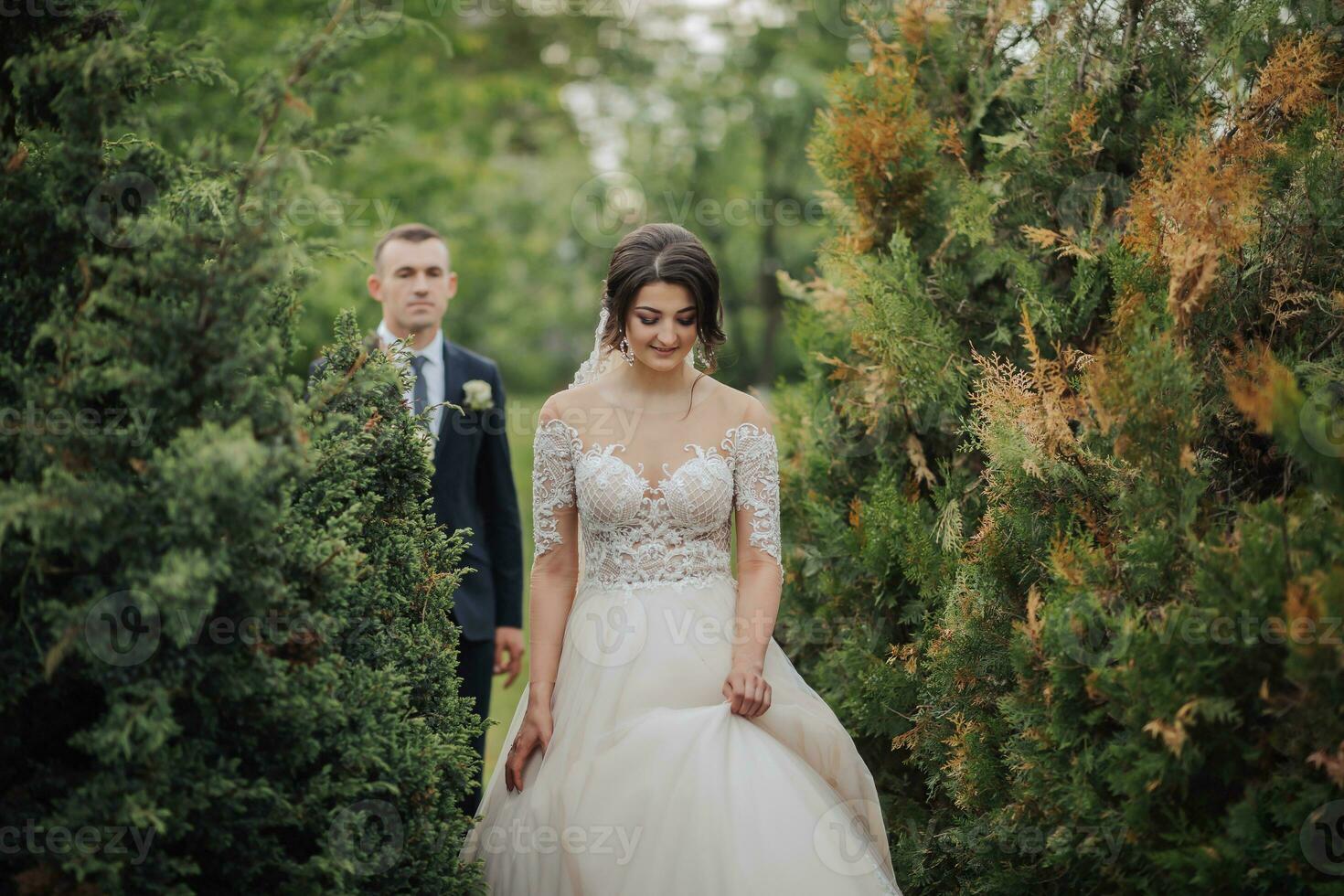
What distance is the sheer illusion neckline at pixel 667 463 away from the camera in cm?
421

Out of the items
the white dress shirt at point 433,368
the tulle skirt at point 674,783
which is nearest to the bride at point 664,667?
the tulle skirt at point 674,783

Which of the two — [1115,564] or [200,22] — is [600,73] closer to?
[200,22]

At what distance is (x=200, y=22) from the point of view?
1096cm

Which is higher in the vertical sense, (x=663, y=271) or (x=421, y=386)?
(x=421, y=386)

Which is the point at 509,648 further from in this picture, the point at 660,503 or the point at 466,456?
the point at 660,503

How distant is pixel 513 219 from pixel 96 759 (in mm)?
25596

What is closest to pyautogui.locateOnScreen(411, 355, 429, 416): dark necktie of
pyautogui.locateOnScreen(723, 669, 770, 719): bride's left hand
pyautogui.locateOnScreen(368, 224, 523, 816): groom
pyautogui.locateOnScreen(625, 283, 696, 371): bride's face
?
pyautogui.locateOnScreen(368, 224, 523, 816): groom

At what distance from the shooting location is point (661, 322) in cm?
418

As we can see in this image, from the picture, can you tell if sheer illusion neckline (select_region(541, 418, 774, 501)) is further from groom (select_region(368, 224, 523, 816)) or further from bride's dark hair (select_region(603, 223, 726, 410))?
groom (select_region(368, 224, 523, 816))

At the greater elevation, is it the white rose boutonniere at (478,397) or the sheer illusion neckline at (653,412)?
the white rose boutonniere at (478,397)

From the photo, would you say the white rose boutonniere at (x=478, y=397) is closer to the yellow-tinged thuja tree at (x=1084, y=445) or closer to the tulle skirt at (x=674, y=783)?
the tulle skirt at (x=674, y=783)

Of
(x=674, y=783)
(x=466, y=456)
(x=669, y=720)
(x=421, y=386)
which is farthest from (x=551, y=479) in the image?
(x=421, y=386)

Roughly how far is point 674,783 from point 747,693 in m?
0.40

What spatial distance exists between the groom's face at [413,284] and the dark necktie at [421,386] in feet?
0.52
